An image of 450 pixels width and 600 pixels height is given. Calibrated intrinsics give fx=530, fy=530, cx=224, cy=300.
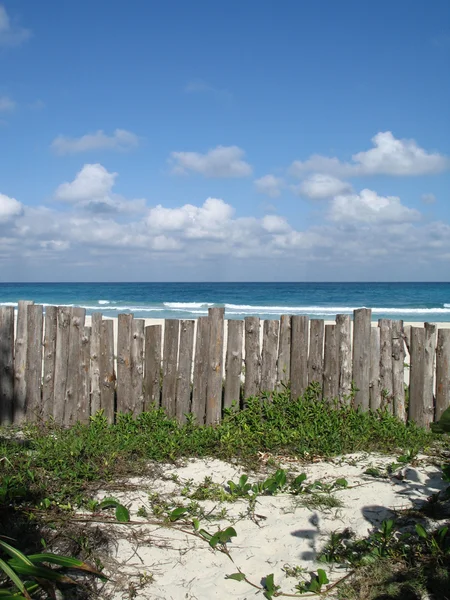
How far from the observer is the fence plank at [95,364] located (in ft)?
20.4

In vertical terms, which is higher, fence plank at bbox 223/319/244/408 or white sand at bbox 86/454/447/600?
fence plank at bbox 223/319/244/408

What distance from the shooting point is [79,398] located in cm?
624

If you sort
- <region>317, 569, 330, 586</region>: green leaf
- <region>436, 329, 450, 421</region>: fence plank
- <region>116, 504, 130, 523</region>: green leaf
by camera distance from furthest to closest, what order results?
<region>436, 329, 450, 421</region>: fence plank
<region>116, 504, 130, 523</region>: green leaf
<region>317, 569, 330, 586</region>: green leaf

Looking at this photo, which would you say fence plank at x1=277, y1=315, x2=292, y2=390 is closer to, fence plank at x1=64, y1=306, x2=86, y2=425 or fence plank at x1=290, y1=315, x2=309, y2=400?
fence plank at x1=290, y1=315, x2=309, y2=400

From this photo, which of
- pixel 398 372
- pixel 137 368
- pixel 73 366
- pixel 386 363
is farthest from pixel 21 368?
pixel 398 372

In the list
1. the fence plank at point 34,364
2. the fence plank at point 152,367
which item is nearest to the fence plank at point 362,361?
the fence plank at point 152,367

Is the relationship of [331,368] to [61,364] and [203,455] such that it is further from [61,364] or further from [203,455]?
[61,364]

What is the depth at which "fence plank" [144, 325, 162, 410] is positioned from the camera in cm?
619

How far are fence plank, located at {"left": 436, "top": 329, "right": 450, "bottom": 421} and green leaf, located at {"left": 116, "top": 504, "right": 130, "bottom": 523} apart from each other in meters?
3.82

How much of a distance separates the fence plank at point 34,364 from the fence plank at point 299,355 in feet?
9.95

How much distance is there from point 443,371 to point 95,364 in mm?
4050

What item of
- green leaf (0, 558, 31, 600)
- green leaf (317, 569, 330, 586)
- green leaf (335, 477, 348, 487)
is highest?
green leaf (0, 558, 31, 600)

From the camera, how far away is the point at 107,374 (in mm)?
6234

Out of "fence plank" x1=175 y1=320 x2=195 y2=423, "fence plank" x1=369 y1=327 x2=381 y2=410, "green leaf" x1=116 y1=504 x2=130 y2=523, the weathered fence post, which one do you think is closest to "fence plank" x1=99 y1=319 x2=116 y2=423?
"fence plank" x1=175 y1=320 x2=195 y2=423
